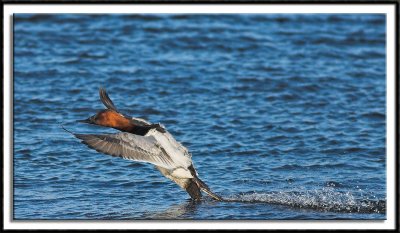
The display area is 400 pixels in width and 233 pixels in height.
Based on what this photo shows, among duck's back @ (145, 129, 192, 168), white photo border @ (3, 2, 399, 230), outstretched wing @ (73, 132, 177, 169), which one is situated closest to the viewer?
white photo border @ (3, 2, 399, 230)

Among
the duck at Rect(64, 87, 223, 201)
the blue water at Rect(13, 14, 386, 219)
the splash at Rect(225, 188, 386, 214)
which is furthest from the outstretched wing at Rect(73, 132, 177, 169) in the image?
the splash at Rect(225, 188, 386, 214)

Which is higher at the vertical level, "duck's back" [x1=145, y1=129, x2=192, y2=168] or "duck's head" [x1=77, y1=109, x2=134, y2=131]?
"duck's head" [x1=77, y1=109, x2=134, y2=131]

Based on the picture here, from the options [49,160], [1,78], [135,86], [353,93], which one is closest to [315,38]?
[353,93]

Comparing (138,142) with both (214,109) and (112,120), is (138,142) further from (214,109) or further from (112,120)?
(214,109)

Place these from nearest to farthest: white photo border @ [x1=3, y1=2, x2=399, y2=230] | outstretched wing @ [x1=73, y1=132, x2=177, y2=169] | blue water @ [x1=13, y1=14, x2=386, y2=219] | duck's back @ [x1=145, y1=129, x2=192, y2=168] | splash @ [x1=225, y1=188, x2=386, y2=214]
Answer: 1. white photo border @ [x1=3, y1=2, x2=399, y2=230]
2. outstretched wing @ [x1=73, y1=132, x2=177, y2=169]
3. duck's back @ [x1=145, y1=129, x2=192, y2=168]
4. splash @ [x1=225, y1=188, x2=386, y2=214]
5. blue water @ [x1=13, y1=14, x2=386, y2=219]

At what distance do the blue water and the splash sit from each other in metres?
0.01

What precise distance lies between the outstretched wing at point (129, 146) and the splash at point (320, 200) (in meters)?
1.03

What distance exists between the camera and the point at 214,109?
1298cm

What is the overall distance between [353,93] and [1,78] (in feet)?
20.6

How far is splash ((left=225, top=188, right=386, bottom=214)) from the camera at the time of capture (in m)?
9.27

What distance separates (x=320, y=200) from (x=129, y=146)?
2.08 m

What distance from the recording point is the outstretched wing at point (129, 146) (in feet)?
29.5

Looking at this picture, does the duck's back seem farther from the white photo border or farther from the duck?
the white photo border

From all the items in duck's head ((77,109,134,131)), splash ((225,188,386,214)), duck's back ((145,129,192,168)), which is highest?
duck's head ((77,109,134,131))
